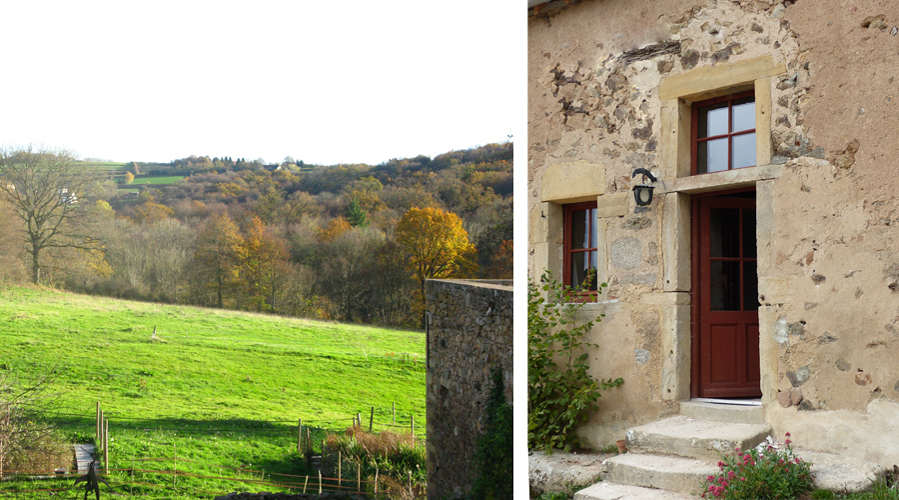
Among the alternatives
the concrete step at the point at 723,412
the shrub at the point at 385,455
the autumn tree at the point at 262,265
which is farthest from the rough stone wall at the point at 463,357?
the concrete step at the point at 723,412

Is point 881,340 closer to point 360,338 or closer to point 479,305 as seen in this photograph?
point 479,305

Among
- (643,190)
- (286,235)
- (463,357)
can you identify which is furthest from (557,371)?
(286,235)

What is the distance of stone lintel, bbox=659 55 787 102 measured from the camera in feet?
13.8

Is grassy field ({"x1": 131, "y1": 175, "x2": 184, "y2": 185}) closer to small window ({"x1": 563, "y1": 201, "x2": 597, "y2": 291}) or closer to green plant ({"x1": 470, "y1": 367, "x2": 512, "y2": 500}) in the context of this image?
green plant ({"x1": 470, "y1": 367, "x2": 512, "y2": 500})

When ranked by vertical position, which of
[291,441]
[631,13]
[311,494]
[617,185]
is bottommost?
[311,494]

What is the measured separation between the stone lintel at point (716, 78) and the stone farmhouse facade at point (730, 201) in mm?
11

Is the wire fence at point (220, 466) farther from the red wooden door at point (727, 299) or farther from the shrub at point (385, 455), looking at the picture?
the red wooden door at point (727, 299)

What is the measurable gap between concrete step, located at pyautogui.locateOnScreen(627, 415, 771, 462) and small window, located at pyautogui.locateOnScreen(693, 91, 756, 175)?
4.99ft

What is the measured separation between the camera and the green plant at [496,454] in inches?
158

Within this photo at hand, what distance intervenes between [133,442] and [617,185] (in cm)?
316

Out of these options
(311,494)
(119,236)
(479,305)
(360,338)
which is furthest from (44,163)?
(479,305)

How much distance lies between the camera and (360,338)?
3.96 meters

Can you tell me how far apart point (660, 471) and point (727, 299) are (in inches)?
53.0

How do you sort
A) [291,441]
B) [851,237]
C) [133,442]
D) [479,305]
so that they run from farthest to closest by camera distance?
[479,305] < [851,237] < [291,441] < [133,442]
